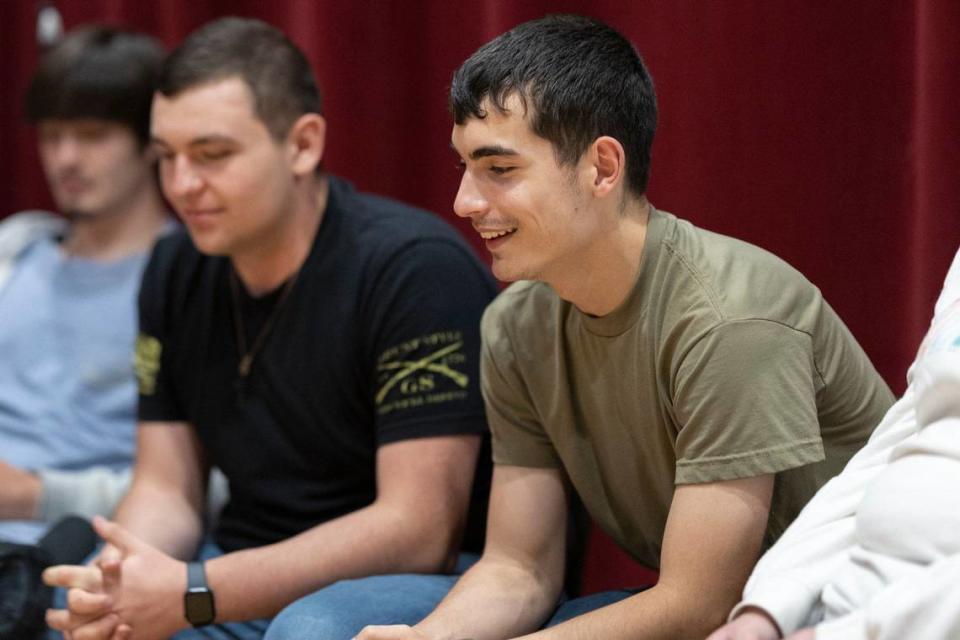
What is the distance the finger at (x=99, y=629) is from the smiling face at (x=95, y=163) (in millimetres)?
1016

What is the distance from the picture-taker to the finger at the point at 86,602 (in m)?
1.66

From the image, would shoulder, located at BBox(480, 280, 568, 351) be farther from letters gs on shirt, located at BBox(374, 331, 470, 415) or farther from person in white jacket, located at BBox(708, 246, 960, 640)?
person in white jacket, located at BBox(708, 246, 960, 640)

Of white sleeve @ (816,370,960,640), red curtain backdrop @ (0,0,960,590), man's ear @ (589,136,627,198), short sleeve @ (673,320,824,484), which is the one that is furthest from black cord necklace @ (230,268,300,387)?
white sleeve @ (816,370,960,640)

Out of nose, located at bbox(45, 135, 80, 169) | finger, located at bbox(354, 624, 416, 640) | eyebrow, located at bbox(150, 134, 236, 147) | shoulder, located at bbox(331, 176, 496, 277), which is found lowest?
finger, located at bbox(354, 624, 416, 640)

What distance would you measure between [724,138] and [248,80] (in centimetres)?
70

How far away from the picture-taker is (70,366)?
2.44m

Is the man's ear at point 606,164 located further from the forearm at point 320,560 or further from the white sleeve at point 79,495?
the white sleeve at point 79,495

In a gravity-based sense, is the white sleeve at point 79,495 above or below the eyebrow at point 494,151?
below

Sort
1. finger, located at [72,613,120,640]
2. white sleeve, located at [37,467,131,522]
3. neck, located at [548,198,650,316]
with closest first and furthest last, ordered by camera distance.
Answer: neck, located at [548,198,650,316], finger, located at [72,613,120,640], white sleeve, located at [37,467,131,522]

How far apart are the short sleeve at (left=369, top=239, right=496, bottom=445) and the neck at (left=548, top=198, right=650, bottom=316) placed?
0.37m

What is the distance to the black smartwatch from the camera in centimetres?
172

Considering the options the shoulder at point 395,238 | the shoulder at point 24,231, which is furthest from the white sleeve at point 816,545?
the shoulder at point 24,231

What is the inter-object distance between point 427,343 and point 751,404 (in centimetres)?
Result: 59

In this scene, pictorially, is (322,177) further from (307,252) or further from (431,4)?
(431,4)
